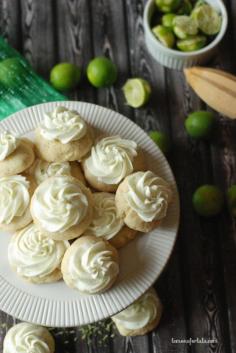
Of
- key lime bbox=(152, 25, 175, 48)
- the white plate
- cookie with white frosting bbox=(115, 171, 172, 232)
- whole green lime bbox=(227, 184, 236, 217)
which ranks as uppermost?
key lime bbox=(152, 25, 175, 48)

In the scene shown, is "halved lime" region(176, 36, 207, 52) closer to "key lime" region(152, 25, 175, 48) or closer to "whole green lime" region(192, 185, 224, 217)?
"key lime" region(152, 25, 175, 48)

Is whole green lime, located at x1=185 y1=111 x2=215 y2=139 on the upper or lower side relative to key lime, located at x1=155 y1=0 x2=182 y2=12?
lower

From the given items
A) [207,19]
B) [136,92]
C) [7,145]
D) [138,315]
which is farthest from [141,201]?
[207,19]

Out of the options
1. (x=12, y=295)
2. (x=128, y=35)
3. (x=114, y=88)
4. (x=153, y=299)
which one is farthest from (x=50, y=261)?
(x=128, y=35)

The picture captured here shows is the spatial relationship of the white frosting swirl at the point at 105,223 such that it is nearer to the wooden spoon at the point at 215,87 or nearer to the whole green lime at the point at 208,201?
the whole green lime at the point at 208,201

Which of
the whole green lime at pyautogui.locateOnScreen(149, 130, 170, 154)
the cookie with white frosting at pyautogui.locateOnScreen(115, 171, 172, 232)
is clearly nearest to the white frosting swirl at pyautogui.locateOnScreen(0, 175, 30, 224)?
the cookie with white frosting at pyautogui.locateOnScreen(115, 171, 172, 232)

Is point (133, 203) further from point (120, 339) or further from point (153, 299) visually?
point (120, 339)
